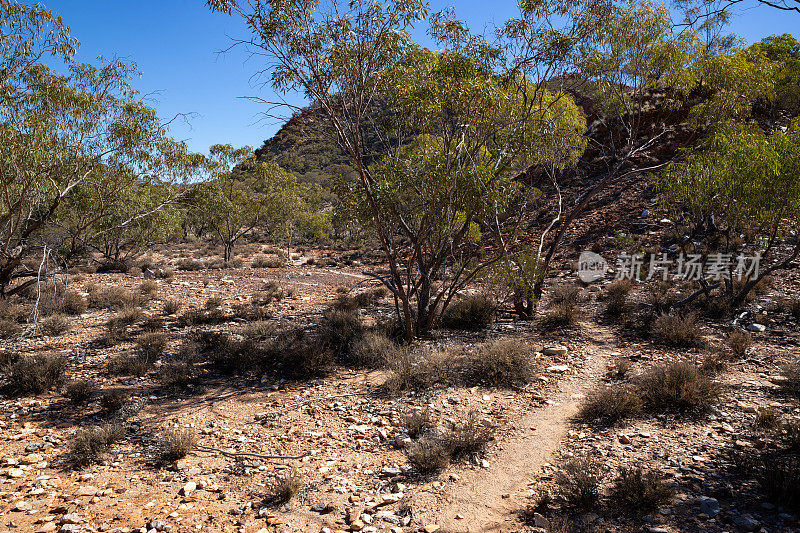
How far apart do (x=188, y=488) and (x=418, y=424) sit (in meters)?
2.84

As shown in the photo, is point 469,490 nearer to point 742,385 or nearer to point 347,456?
point 347,456

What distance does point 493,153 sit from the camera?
9477 millimetres

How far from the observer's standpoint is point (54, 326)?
9.91 metres

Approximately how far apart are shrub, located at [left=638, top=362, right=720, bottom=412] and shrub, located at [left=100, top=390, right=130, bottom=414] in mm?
7937

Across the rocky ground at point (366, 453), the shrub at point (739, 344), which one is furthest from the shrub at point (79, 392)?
the shrub at point (739, 344)

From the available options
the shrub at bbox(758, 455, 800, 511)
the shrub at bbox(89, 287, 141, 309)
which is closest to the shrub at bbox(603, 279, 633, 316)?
the shrub at bbox(758, 455, 800, 511)

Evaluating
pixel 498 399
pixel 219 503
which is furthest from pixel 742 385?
pixel 219 503

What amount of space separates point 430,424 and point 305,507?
6.82 ft

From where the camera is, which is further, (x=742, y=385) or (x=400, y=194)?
(x=400, y=194)

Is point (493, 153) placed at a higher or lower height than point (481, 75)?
lower

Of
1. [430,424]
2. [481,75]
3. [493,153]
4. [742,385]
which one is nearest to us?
[430,424]

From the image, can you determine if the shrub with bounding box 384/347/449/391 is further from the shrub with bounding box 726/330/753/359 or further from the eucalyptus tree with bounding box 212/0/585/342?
the shrub with bounding box 726/330/753/359

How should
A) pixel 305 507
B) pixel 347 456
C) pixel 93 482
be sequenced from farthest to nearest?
pixel 347 456
pixel 93 482
pixel 305 507

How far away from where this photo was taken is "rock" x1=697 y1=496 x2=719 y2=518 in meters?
3.74
